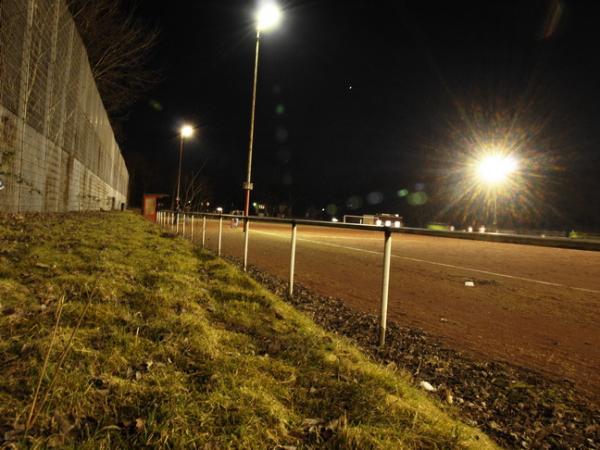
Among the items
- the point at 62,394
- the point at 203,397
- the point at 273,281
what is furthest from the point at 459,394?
the point at 273,281

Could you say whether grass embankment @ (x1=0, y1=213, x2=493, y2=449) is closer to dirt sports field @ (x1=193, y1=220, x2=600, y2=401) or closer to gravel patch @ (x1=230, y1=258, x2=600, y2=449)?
gravel patch @ (x1=230, y1=258, x2=600, y2=449)

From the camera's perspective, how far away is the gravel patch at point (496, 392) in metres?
2.51

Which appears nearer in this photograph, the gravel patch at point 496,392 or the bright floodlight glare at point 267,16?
the gravel patch at point 496,392

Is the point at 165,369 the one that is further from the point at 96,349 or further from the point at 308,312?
the point at 308,312

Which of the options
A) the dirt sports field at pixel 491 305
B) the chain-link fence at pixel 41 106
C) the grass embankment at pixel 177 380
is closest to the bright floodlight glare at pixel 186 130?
the chain-link fence at pixel 41 106

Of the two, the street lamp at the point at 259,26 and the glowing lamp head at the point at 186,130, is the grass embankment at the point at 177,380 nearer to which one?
the street lamp at the point at 259,26

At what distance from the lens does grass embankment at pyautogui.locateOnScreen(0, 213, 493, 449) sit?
1632 millimetres

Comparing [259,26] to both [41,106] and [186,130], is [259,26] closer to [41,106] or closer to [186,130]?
[41,106]

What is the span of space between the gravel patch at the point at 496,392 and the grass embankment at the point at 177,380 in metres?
0.43

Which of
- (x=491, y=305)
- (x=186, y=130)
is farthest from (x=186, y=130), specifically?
(x=491, y=305)

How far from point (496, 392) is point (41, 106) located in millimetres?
9839

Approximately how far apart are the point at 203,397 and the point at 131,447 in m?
0.43

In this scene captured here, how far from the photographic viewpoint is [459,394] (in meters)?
3.01

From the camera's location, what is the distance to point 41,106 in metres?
8.33
